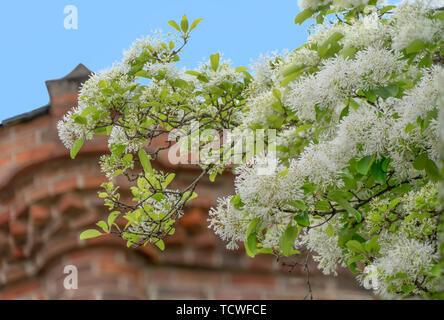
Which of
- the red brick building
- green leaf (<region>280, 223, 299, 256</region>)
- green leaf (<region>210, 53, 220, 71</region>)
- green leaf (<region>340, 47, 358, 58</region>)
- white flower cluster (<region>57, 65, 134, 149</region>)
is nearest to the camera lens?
green leaf (<region>280, 223, 299, 256</region>)

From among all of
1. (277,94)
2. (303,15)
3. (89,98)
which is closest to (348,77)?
(277,94)

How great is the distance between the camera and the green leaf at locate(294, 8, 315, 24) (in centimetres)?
285

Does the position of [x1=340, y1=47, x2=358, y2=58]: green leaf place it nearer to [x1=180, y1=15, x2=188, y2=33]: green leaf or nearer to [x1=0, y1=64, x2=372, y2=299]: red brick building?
[x1=180, y1=15, x2=188, y2=33]: green leaf

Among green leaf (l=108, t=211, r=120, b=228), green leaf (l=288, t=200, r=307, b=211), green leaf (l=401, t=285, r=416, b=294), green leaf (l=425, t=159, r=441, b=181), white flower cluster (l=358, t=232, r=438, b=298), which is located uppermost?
green leaf (l=108, t=211, r=120, b=228)

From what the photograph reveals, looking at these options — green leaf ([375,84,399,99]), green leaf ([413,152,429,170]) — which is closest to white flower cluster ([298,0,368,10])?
green leaf ([375,84,399,99])

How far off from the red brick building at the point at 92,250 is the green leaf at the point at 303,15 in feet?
4.96

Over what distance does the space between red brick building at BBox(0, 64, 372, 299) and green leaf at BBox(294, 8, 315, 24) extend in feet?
4.96

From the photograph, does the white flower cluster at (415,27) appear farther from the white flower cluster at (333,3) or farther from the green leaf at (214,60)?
the green leaf at (214,60)

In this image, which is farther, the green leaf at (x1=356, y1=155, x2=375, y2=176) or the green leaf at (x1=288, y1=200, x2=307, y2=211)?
the green leaf at (x1=356, y1=155, x2=375, y2=176)

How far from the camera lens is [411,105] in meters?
1.93

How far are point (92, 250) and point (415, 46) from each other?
2.63m
